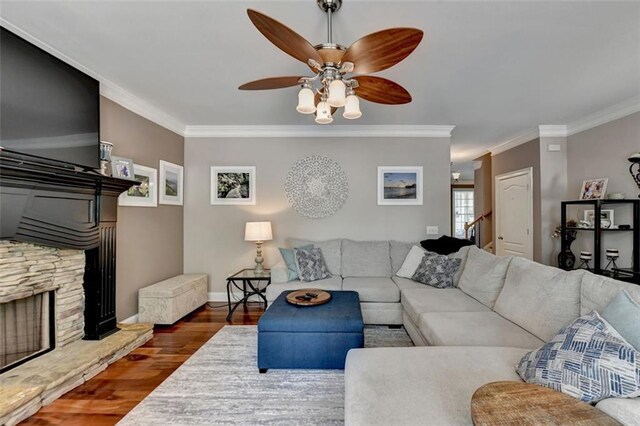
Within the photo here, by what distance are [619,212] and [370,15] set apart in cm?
396

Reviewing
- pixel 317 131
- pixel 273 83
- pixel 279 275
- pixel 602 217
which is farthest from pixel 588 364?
pixel 317 131

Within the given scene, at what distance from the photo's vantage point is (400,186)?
4.38 meters

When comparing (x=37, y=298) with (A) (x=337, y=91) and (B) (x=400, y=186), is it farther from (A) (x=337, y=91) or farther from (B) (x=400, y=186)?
(B) (x=400, y=186)

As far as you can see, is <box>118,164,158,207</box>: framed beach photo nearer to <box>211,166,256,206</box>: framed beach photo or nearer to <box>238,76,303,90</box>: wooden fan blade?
<box>211,166,256,206</box>: framed beach photo

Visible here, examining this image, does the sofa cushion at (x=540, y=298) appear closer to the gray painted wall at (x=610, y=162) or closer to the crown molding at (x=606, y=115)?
the gray painted wall at (x=610, y=162)

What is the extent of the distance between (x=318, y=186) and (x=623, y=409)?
3647mm

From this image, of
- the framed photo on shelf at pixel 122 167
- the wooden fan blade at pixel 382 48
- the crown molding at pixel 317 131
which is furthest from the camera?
the crown molding at pixel 317 131

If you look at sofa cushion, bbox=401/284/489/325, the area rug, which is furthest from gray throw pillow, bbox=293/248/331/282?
the area rug

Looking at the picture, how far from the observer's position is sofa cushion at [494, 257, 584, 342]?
1809 mm

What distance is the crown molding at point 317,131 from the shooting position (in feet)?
14.1

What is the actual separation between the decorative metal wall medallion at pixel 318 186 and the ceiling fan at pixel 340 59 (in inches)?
87.6

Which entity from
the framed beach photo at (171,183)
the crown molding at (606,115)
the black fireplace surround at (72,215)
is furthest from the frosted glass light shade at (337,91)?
the crown molding at (606,115)

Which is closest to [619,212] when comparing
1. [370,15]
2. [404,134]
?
[404,134]

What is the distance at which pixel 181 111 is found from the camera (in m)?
3.70
